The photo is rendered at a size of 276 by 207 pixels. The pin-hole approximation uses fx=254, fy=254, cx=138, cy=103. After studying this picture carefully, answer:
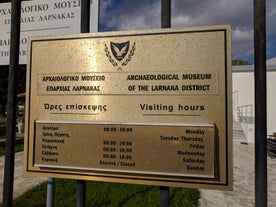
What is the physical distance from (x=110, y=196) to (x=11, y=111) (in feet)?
9.57

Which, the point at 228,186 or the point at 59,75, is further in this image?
the point at 59,75

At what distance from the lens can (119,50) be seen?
2.26 metres

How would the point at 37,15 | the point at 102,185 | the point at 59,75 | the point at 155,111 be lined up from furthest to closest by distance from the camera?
the point at 102,185, the point at 37,15, the point at 59,75, the point at 155,111

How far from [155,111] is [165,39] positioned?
622 mm

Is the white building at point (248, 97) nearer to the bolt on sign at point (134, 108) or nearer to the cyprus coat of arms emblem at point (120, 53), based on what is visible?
the bolt on sign at point (134, 108)

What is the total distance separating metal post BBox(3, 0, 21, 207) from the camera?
2545 millimetres

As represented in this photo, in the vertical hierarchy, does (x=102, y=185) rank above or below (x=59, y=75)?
below

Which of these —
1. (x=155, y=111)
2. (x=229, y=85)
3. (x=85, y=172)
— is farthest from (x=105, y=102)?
(x=229, y=85)

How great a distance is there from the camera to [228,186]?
200 cm

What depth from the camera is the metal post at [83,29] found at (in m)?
2.39

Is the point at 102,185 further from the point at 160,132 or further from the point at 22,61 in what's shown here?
the point at 160,132

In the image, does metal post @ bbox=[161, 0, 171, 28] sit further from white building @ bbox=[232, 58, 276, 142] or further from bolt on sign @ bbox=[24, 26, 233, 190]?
white building @ bbox=[232, 58, 276, 142]

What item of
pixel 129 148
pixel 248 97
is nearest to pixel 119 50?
pixel 129 148

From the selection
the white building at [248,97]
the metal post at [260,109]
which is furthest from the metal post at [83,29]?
the white building at [248,97]
